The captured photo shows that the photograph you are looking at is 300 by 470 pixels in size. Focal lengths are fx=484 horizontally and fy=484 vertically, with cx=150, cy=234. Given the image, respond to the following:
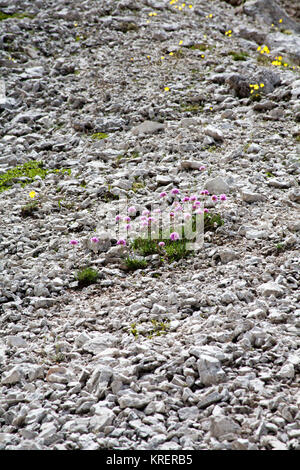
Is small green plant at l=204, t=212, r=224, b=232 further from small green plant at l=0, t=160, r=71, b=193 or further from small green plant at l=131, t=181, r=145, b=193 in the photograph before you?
small green plant at l=0, t=160, r=71, b=193

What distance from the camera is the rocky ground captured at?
15.5 feet

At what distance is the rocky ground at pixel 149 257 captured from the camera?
4.71m

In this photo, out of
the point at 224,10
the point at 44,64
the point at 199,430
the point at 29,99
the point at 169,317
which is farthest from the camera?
the point at 224,10

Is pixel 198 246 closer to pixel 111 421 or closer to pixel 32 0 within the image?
pixel 111 421

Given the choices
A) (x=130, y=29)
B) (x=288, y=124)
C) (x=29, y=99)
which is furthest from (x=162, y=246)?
(x=130, y=29)

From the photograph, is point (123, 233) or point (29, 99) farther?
point (29, 99)

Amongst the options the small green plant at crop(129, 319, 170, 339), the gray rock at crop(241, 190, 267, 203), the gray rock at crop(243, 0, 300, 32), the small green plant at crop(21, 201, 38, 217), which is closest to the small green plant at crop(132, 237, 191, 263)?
the gray rock at crop(241, 190, 267, 203)

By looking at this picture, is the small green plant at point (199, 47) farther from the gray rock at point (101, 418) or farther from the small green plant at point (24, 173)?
the gray rock at point (101, 418)

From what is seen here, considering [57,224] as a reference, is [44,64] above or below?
above

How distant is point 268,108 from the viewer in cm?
1220

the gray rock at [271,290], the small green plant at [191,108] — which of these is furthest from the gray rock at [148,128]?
the gray rock at [271,290]

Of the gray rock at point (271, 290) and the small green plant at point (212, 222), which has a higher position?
the gray rock at point (271, 290)

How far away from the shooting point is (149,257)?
25.3ft

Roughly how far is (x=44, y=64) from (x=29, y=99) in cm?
232
